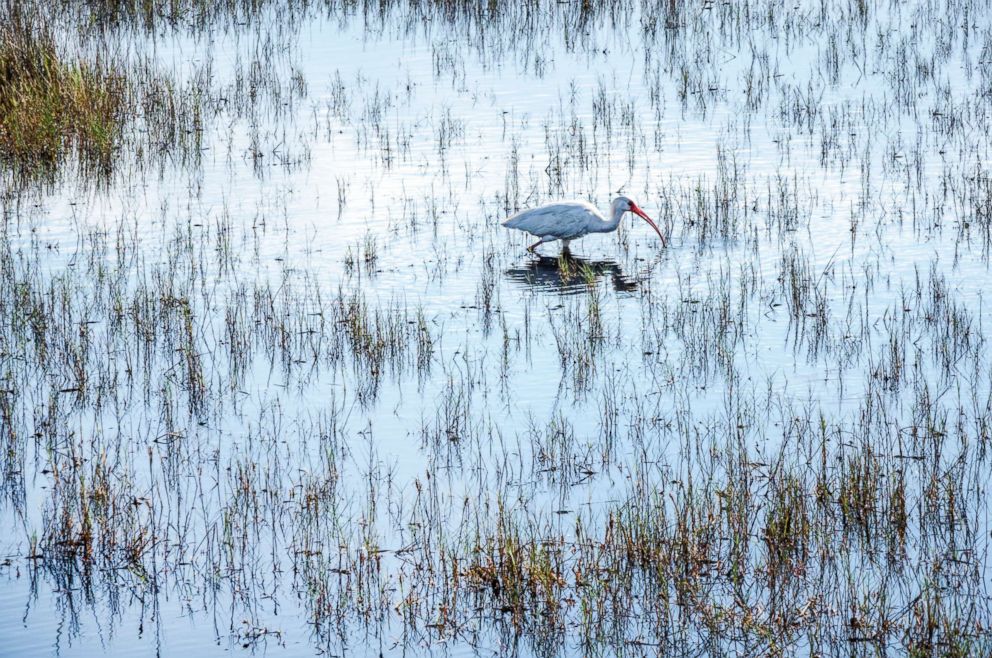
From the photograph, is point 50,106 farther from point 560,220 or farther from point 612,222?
point 612,222

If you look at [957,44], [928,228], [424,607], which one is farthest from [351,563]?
[957,44]

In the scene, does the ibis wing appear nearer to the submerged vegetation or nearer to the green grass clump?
the submerged vegetation

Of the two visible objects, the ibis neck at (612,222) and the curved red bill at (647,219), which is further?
the ibis neck at (612,222)

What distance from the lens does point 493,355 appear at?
9.20 m

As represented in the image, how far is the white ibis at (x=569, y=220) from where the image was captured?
11.8 metres

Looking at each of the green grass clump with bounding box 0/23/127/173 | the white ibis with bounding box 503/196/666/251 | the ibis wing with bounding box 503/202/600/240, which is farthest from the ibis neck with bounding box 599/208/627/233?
the green grass clump with bounding box 0/23/127/173

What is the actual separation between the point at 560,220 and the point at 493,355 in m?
2.83

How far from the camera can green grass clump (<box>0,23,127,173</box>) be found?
551 inches

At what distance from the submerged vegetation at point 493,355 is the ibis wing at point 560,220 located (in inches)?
12.4

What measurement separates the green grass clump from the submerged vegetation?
45mm

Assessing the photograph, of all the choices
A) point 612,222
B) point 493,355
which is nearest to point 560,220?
point 612,222

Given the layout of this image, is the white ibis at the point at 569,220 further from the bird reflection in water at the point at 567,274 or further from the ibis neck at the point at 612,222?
the bird reflection in water at the point at 567,274

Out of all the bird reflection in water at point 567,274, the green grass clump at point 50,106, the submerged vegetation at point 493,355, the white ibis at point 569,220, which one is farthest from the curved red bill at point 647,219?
the green grass clump at point 50,106

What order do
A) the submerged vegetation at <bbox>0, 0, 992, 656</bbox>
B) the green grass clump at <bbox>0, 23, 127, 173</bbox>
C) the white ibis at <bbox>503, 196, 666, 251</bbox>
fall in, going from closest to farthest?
the submerged vegetation at <bbox>0, 0, 992, 656</bbox>
the white ibis at <bbox>503, 196, 666, 251</bbox>
the green grass clump at <bbox>0, 23, 127, 173</bbox>
